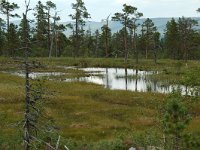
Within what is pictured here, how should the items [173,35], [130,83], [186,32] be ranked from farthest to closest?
[173,35], [186,32], [130,83]

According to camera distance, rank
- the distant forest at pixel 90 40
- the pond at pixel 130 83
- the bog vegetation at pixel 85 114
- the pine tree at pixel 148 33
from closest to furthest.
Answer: the bog vegetation at pixel 85 114 < the pond at pixel 130 83 < the distant forest at pixel 90 40 < the pine tree at pixel 148 33

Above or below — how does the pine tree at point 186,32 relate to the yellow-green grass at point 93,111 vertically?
above

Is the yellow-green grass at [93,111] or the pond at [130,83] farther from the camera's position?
the pond at [130,83]

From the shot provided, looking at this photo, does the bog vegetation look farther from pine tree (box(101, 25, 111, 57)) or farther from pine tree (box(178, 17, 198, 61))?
pine tree (box(178, 17, 198, 61))

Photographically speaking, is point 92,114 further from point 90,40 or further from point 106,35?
point 90,40

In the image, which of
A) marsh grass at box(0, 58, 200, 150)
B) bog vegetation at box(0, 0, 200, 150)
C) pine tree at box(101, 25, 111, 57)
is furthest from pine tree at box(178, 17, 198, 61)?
marsh grass at box(0, 58, 200, 150)

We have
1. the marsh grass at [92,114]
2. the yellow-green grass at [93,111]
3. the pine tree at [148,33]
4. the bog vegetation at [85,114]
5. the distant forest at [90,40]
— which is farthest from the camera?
the pine tree at [148,33]

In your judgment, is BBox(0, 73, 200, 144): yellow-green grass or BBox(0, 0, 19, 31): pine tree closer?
BBox(0, 73, 200, 144): yellow-green grass

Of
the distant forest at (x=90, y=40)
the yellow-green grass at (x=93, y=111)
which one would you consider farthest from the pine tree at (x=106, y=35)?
the yellow-green grass at (x=93, y=111)

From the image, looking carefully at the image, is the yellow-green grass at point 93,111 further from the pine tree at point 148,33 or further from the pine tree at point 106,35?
the pine tree at point 148,33

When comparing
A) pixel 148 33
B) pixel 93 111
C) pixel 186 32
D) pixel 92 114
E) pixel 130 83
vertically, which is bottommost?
pixel 92 114

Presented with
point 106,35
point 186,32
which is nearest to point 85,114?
point 106,35

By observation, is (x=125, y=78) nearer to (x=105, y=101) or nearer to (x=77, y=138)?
(x=105, y=101)

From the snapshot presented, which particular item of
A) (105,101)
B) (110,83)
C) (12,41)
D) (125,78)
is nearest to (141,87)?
(110,83)
